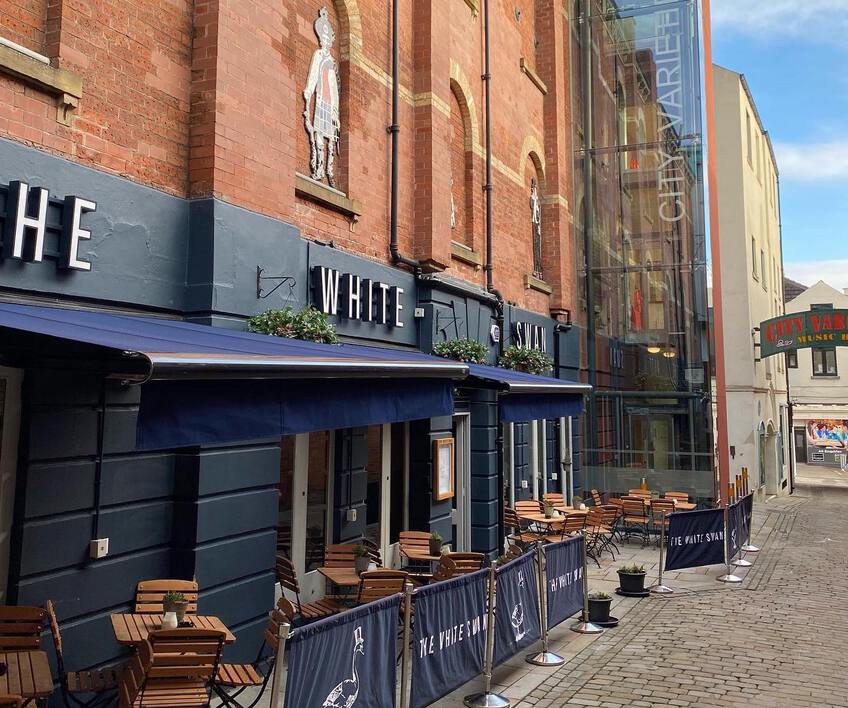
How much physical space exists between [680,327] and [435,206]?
848cm

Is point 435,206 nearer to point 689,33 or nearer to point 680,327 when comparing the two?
point 680,327

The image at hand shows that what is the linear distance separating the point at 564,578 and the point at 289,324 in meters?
3.97

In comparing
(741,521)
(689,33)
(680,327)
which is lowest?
(741,521)

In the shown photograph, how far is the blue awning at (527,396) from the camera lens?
357 inches

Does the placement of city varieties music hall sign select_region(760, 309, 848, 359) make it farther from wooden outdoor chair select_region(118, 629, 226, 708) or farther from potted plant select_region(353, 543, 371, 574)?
wooden outdoor chair select_region(118, 629, 226, 708)

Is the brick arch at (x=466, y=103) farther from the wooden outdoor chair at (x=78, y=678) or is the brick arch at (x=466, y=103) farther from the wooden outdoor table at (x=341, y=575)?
the wooden outdoor chair at (x=78, y=678)

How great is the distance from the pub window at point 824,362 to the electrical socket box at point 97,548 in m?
39.6

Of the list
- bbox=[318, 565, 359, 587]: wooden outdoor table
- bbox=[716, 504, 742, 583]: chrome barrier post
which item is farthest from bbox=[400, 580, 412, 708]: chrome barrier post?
bbox=[716, 504, 742, 583]: chrome barrier post

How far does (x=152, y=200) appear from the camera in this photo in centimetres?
633

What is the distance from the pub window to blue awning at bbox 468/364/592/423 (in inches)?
1289

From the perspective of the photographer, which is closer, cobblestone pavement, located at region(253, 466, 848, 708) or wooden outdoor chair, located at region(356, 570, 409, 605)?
cobblestone pavement, located at region(253, 466, 848, 708)

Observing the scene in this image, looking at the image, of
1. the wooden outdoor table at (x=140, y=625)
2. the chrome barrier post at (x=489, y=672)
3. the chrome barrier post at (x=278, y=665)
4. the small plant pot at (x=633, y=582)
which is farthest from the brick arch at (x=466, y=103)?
the chrome barrier post at (x=278, y=665)

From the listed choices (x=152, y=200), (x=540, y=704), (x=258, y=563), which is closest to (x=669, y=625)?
(x=540, y=704)

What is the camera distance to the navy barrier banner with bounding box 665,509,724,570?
10.4m
